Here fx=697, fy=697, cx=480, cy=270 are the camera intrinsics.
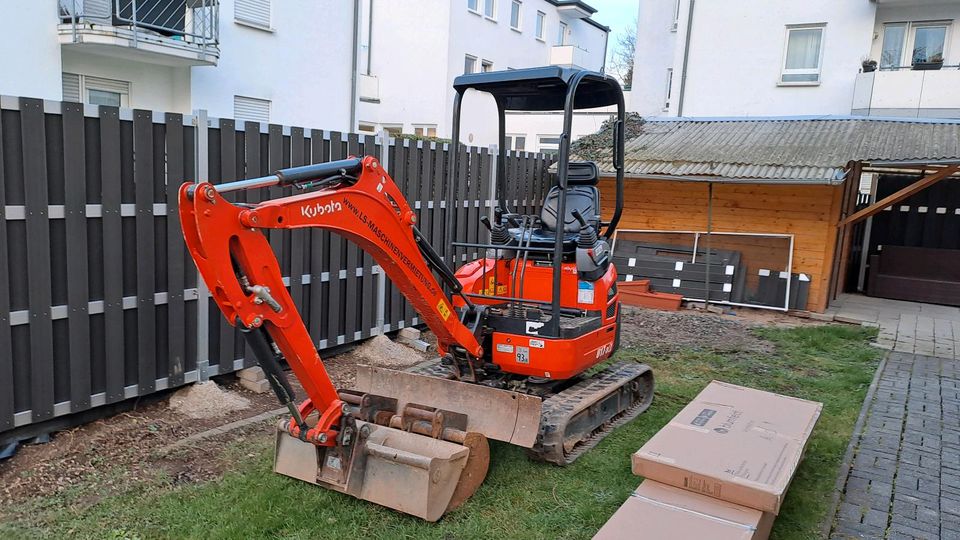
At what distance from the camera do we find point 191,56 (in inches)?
526

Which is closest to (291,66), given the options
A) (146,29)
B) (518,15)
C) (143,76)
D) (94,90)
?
(143,76)

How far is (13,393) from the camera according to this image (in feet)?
15.3

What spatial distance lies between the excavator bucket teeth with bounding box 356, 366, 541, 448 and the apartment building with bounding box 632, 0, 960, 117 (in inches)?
618

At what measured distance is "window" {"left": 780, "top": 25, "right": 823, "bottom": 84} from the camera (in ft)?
58.5

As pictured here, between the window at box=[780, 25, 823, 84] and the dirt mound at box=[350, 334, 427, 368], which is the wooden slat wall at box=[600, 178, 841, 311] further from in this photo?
the window at box=[780, 25, 823, 84]

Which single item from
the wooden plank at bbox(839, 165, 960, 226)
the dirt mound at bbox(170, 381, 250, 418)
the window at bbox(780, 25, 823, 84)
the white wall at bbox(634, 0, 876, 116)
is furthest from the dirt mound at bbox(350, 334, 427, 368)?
the window at bbox(780, 25, 823, 84)

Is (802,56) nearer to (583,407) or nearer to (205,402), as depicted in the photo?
(583,407)

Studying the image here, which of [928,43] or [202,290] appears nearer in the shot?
[202,290]

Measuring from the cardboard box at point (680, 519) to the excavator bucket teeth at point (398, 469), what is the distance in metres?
0.99

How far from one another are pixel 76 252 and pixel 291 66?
12.2 meters

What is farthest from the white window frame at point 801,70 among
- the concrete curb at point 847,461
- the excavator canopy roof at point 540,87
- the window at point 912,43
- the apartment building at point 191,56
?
the excavator canopy roof at point 540,87

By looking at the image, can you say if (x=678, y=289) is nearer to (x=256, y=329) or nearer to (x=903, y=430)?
(x=903, y=430)

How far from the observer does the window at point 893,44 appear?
17.5 metres

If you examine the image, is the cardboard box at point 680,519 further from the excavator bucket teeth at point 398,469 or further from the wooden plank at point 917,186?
the wooden plank at point 917,186
